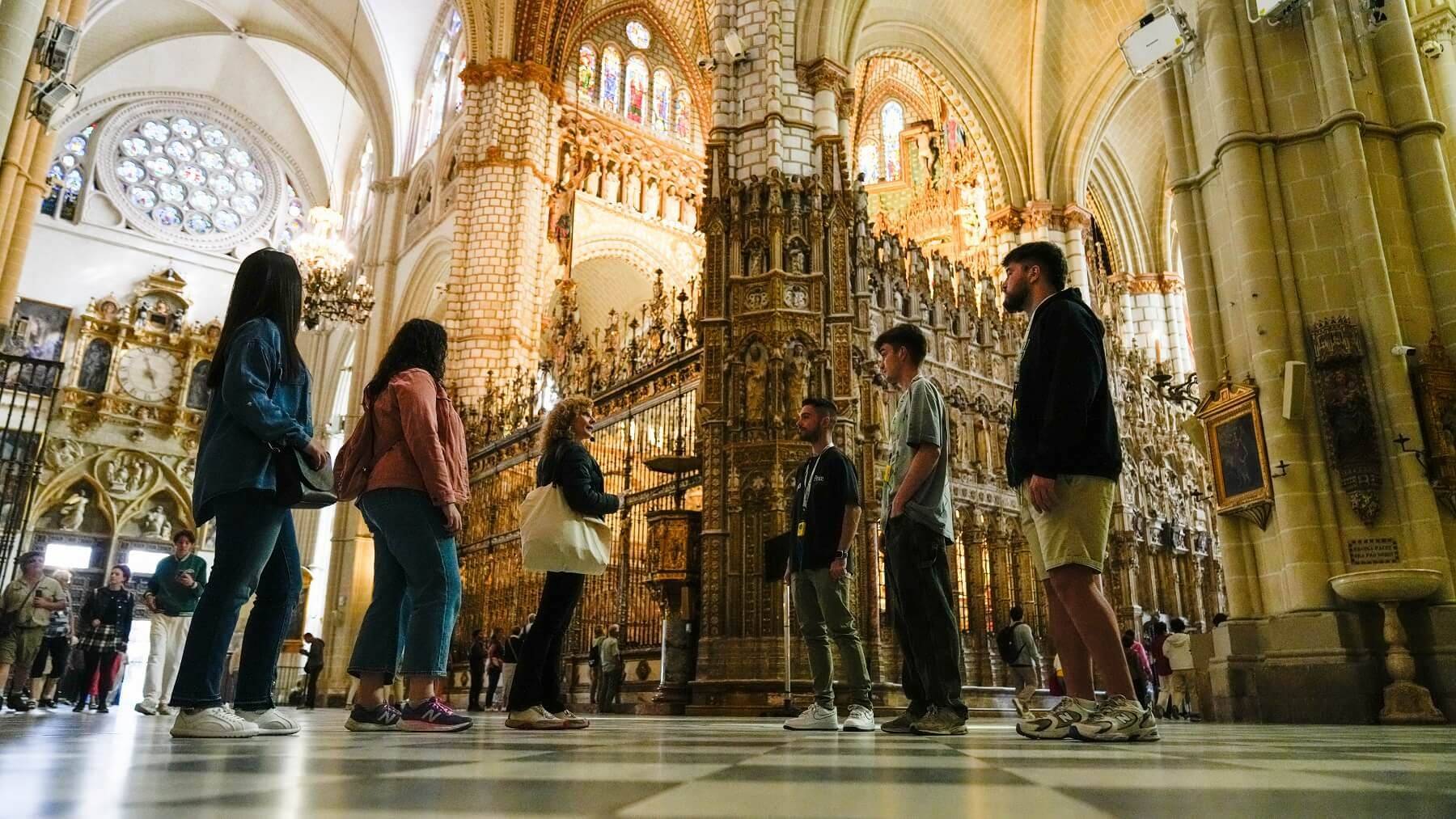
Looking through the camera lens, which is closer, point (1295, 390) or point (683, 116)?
point (1295, 390)

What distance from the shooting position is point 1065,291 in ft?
11.6

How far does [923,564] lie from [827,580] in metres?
0.57

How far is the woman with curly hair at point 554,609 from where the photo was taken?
13.8ft

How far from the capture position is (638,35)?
866 inches

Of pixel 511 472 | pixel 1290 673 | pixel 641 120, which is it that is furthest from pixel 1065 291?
pixel 641 120

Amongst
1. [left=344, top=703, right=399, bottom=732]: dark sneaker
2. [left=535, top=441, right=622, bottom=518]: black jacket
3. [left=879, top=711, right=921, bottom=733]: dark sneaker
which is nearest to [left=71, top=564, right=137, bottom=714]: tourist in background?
[left=344, top=703, right=399, bottom=732]: dark sneaker

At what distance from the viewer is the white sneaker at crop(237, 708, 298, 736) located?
3.24m

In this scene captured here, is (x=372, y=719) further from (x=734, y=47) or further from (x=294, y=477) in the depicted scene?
(x=734, y=47)

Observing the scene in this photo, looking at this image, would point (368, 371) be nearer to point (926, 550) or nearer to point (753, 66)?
point (753, 66)

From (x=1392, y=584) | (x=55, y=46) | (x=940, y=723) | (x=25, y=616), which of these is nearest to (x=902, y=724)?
(x=940, y=723)

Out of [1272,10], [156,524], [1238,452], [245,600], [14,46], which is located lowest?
[245,600]

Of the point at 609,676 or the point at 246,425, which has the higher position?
the point at 246,425

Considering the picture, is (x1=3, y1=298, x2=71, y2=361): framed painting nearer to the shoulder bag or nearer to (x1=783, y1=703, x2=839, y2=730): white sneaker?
the shoulder bag

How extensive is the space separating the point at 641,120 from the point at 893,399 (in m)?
13.2
